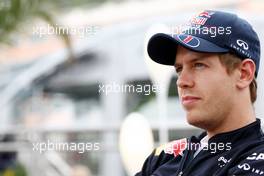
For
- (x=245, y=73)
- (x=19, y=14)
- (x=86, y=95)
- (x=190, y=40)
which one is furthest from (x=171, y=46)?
(x=86, y=95)

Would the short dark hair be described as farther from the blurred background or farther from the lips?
the blurred background

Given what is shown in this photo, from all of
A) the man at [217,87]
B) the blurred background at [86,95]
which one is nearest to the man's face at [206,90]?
the man at [217,87]

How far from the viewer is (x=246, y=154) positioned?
5.00ft

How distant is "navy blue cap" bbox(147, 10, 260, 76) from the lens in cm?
161

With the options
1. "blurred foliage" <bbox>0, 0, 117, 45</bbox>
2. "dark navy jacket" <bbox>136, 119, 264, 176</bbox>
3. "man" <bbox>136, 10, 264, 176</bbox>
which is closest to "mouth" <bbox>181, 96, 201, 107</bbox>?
"man" <bbox>136, 10, 264, 176</bbox>

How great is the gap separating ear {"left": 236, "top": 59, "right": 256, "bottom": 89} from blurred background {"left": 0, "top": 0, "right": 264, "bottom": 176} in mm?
1369

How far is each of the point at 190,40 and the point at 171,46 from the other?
100 millimetres

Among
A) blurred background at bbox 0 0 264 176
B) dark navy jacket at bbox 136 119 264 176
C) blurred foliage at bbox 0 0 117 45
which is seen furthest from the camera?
blurred foliage at bbox 0 0 117 45

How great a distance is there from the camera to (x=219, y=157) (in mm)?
1563

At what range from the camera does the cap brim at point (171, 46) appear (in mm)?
1605

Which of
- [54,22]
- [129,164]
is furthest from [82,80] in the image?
[129,164]

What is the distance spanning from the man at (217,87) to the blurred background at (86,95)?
1.32 m

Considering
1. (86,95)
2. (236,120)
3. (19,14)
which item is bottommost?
(86,95)

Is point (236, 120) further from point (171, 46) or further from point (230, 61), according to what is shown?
point (171, 46)
